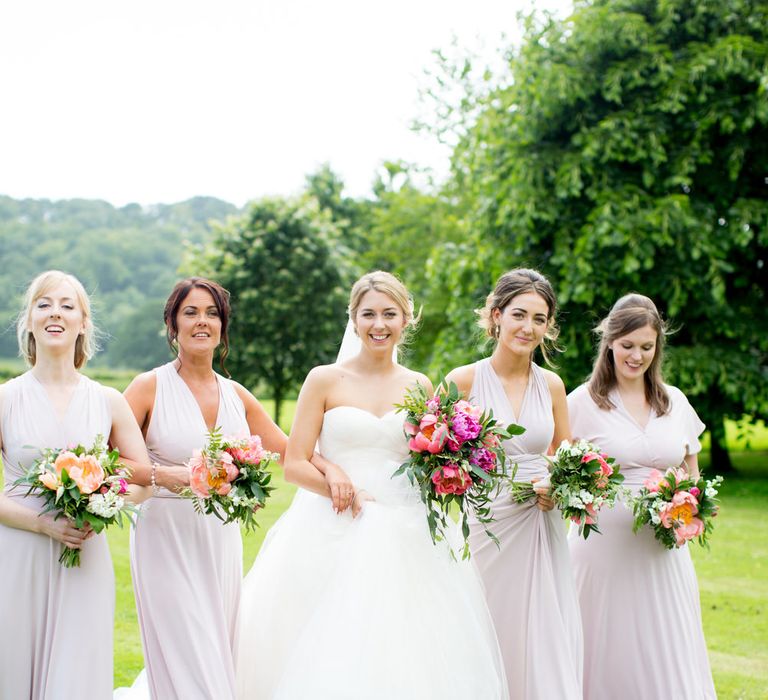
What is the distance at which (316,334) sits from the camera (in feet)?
107

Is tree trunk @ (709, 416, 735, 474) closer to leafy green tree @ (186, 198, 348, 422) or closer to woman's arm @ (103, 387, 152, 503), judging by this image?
leafy green tree @ (186, 198, 348, 422)

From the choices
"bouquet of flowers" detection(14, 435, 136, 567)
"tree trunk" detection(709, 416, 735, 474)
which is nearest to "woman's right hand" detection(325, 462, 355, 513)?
"bouquet of flowers" detection(14, 435, 136, 567)

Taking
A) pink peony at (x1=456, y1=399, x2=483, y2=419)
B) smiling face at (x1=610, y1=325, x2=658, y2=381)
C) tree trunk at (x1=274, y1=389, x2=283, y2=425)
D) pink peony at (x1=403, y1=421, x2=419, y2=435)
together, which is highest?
tree trunk at (x1=274, y1=389, x2=283, y2=425)

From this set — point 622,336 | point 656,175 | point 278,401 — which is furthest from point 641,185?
point 278,401

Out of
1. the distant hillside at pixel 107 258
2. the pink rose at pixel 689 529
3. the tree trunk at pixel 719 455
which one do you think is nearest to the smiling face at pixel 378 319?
the pink rose at pixel 689 529

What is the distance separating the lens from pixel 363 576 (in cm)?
538

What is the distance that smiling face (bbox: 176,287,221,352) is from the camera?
18.8ft

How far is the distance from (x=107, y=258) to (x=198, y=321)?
164 ft

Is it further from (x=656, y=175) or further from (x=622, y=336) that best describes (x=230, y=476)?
(x=656, y=175)

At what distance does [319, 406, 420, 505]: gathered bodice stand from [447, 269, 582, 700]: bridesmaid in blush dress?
2.10ft

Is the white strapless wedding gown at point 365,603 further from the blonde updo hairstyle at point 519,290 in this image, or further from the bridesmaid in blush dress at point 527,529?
the blonde updo hairstyle at point 519,290

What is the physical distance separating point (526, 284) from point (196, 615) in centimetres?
289

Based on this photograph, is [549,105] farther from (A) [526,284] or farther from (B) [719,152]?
(A) [526,284]

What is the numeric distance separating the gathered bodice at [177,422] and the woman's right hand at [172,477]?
22 centimetres
